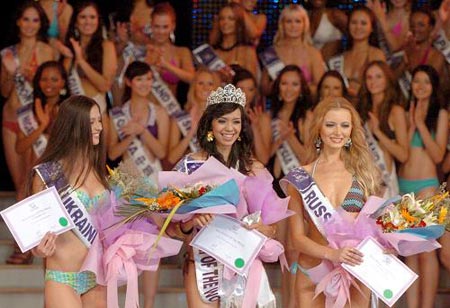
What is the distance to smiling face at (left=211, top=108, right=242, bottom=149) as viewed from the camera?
5.38m

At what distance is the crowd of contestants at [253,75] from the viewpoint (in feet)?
25.7

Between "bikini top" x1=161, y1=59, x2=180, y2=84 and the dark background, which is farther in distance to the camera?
the dark background

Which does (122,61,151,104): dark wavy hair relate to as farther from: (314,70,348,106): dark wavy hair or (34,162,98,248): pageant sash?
(34,162,98,248): pageant sash

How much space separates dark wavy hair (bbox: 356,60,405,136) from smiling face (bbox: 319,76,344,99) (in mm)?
137

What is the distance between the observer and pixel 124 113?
7.91 meters

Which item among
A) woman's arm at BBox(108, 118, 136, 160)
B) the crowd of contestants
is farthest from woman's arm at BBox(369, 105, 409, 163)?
woman's arm at BBox(108, 118, 136, 160)

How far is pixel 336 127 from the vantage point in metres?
5.30

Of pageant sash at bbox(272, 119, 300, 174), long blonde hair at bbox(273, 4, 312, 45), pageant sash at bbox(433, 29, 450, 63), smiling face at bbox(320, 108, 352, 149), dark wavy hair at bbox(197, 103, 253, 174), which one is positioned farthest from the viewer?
long blonde hair at bbox(273, 4, 312, 45)

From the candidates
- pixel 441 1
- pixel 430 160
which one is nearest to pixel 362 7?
pixel 441 1

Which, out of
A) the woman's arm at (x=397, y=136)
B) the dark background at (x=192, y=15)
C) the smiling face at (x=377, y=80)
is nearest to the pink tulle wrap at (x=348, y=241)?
the woman's arm at (x=397, y=136)

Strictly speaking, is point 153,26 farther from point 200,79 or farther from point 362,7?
point 362,7

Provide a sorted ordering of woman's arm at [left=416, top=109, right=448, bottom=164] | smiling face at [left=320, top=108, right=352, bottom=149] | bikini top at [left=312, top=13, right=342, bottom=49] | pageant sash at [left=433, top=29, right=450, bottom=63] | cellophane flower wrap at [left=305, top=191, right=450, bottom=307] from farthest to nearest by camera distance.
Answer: bikini top at [left=312, top=13, right=342, bottom=49], pageant sash at [left=433, top=29, right=450, bottom=63], woman's arm at [left=416, top=109, right=448, bottom=164], smiling face at [left=320, top=108, right=352, bottom=149], cellophane flower wrap at [left=305, top=191, right=450, bottom=307]

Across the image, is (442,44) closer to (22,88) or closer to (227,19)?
(227,19)

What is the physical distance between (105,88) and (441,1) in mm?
2390
